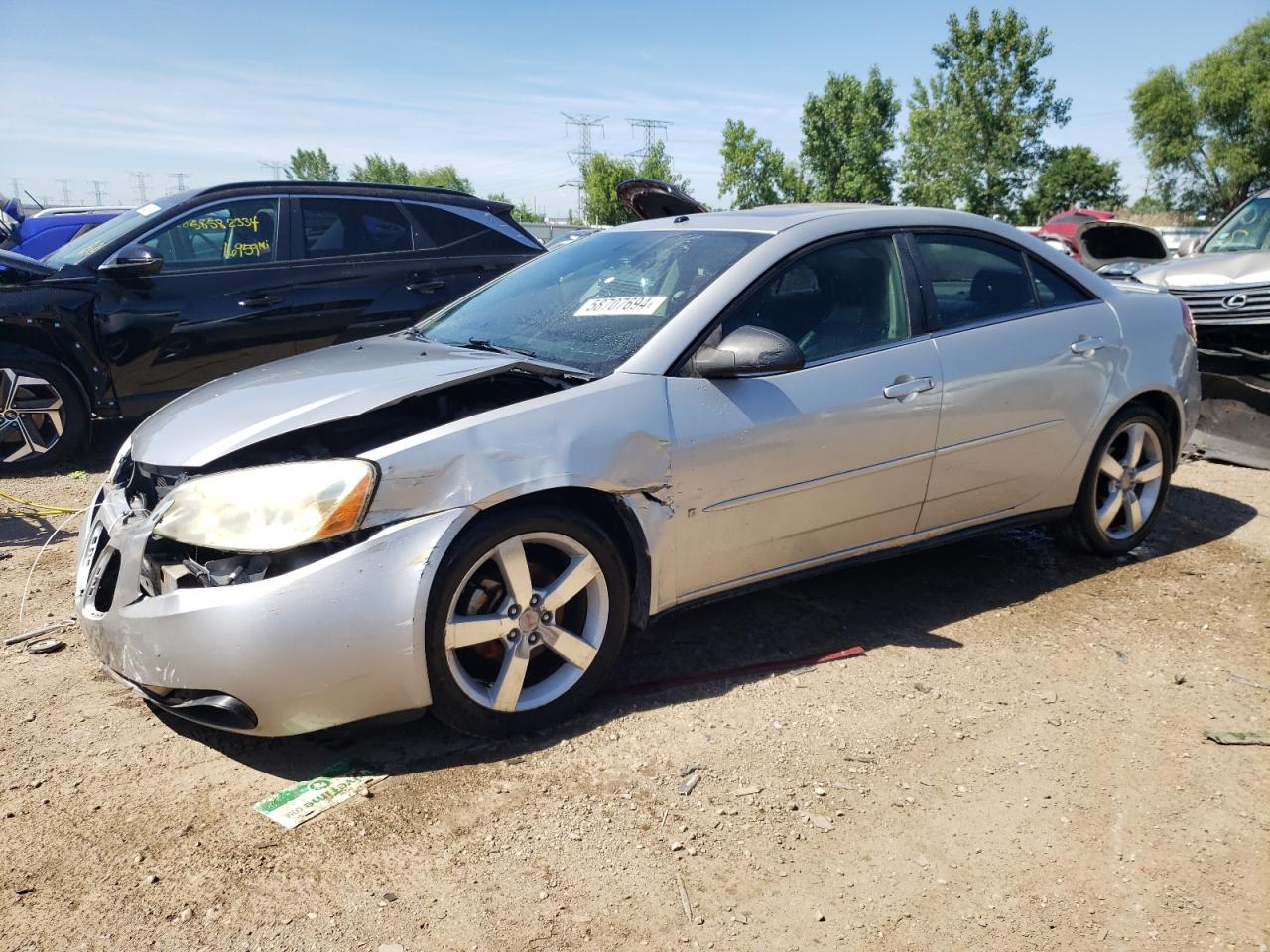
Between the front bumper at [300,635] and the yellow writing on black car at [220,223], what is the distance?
4526 mm

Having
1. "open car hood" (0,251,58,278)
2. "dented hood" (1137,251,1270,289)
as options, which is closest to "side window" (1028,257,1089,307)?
"dented hood" (1137,251,1270,289)

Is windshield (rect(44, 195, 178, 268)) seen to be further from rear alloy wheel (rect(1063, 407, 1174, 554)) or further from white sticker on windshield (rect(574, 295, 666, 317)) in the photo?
rear alloy wheel (rect(1063, 407, 1174, 554))

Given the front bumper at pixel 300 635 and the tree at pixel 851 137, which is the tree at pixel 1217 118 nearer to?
the tree at pixel 851 137

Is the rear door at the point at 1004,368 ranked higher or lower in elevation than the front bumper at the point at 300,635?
higher

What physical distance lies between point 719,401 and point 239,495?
150 centimetres

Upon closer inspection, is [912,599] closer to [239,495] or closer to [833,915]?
[833,915]

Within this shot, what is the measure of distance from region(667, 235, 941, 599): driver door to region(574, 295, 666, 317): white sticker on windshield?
0.28m

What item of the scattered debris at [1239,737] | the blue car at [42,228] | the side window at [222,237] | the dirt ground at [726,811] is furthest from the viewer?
the blue car at [42,228]

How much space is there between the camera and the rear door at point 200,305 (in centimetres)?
637

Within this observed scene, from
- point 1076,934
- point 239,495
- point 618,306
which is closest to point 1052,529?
point 618,306

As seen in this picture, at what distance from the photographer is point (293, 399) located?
3084mm

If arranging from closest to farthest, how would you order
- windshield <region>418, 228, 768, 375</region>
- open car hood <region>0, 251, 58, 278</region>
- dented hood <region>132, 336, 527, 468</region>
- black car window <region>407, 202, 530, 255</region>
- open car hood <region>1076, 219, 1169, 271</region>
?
dented hood <region>132, 336, 527, 468</region> → windshield <region>418, 228, 768, 375</region> → open car hood <region>0, 251, 58, 278</region> → black car window <region>407, 202, 530, 255</region> → open car hood <region>1076, 219, 1169, 271</region>

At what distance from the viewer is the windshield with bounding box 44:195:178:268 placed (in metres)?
6.50

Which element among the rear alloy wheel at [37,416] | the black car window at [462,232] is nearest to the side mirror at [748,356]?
the black car window at [462,232]
